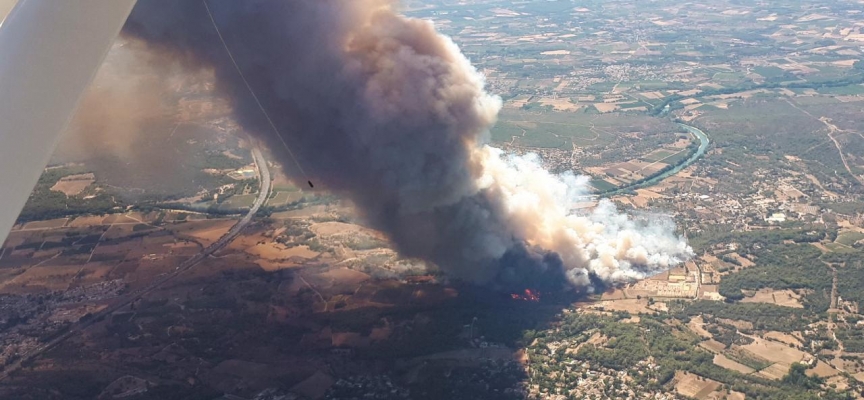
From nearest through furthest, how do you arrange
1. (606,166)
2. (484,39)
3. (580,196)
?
(580,196) < (606,166) < (484,39)

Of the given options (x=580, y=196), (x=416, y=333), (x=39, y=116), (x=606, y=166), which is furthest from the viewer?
(x=606, y=166)

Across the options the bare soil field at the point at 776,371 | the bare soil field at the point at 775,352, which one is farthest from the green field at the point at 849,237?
the bare soil field at the point at 776,371

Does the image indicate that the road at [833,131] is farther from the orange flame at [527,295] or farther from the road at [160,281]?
the road at [160,281]

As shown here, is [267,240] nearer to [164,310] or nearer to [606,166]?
[164,310]

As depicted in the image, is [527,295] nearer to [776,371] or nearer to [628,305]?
[628,305]

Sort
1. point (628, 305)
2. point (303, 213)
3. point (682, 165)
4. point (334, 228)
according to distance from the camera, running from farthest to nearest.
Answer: point (682, 165) < point (303, 213) < point (334, 228) < point (628, 305)

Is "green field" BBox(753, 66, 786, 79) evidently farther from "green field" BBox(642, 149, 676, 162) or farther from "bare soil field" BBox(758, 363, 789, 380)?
"bare soil field" BBox(758, 363, 789, 380)

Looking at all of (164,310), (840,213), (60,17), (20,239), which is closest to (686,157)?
(840,213)

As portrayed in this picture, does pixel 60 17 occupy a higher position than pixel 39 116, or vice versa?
pixel 60 17

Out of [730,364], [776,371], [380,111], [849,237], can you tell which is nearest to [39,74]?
[380,111]
